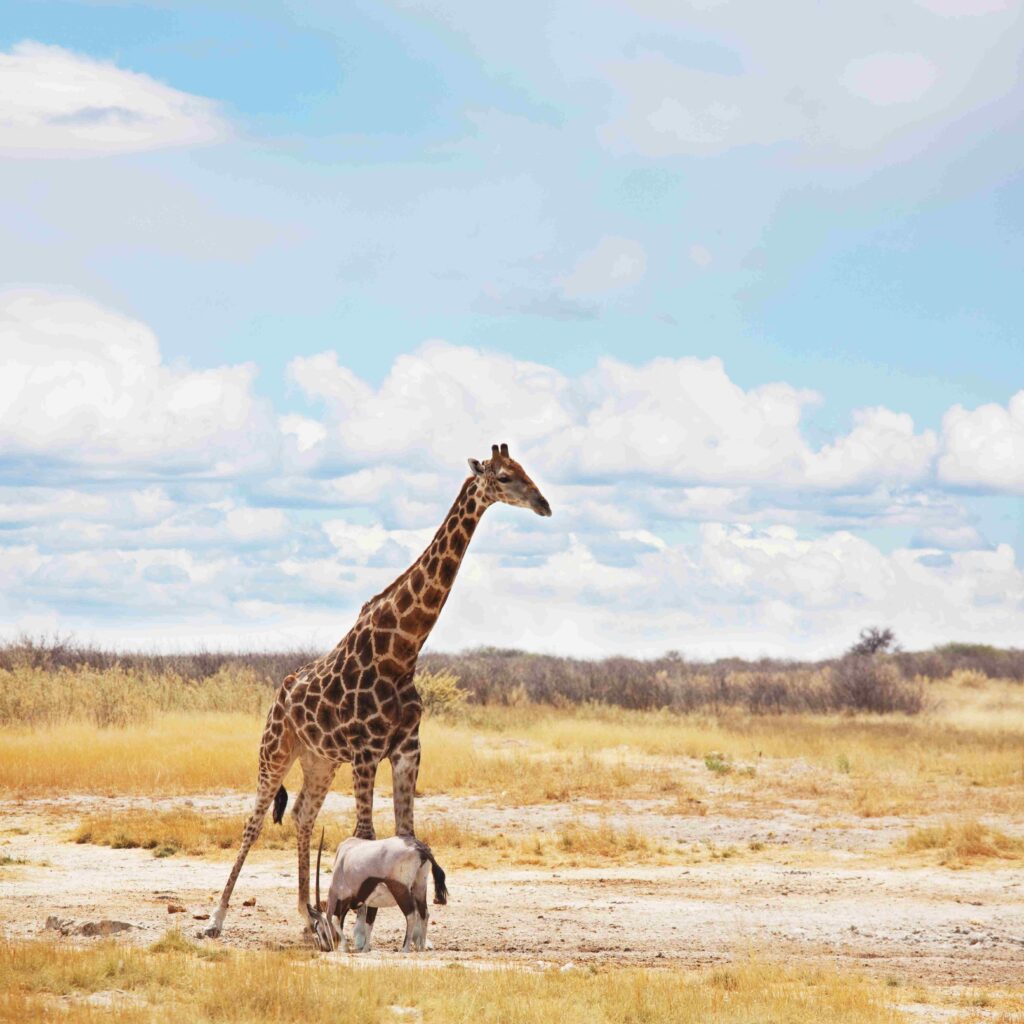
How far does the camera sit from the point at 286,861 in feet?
56.4

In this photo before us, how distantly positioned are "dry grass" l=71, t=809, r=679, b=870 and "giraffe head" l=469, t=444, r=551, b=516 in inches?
277

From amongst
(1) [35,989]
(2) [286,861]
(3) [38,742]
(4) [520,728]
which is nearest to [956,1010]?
(1) [35,989]

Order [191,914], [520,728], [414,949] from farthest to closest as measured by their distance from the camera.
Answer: [520,728], [191,914], [414,949]

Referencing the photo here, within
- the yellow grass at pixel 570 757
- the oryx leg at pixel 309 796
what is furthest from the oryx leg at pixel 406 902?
the yellow grass at pixel 570 757

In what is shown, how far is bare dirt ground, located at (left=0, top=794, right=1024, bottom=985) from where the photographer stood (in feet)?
39.3

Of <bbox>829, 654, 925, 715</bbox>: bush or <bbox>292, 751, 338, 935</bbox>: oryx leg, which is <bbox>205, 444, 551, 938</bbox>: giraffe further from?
<bbox>829, 654, 925, 715</bbox>: bush

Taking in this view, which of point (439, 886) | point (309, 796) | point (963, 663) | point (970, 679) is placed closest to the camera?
point (439, 886)

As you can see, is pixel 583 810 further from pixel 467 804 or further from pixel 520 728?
pixel 520 728

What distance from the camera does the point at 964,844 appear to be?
59.2 feet

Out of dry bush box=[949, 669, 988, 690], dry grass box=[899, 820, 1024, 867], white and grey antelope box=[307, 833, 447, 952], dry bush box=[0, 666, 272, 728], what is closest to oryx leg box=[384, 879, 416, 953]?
white and grey antelope box=[307, 833, 447, 952]

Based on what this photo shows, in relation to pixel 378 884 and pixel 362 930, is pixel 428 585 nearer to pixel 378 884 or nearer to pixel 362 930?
pixel 378 884

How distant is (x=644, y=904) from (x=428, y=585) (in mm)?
4848

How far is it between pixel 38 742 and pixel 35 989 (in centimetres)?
1714

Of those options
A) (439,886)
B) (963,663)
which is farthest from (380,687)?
(963,663)
